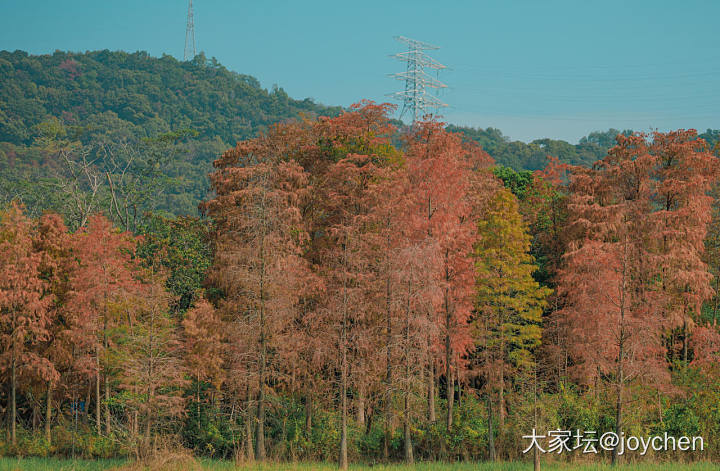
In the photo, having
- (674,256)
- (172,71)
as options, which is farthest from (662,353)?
(172,71)

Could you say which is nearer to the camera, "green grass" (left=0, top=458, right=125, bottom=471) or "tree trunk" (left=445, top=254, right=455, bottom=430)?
"green grass" (left=0, top=458, right=125, bottom=471)

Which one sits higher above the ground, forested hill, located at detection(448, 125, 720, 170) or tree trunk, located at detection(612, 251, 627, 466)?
forested hill, located at detection(448, 125, 720, 170)

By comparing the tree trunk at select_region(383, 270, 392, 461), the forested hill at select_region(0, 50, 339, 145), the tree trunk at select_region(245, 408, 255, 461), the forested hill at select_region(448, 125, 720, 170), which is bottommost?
the tree trunk at select_region(245, 408, 255, 461)

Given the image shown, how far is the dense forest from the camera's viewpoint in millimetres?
26062

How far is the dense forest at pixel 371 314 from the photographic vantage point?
26062mm

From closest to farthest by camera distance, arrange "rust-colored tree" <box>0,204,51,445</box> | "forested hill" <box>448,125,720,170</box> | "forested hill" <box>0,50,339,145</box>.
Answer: "rust-colored tree" <box>0,204,51,445</box>
"forested hill" <box>448,125,720,170</box>
"forested hill" <box>0,50,339,145</box>

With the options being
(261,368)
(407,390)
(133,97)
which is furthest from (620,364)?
(133,97)

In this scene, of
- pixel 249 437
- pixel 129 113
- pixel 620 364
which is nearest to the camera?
pixel 620 364

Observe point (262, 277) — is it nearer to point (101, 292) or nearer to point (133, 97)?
point (101, 292)

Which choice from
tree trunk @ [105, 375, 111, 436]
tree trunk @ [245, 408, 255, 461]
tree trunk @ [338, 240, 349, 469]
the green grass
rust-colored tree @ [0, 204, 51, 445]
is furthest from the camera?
rust-colored tree @ [0, 204, 51, 445]

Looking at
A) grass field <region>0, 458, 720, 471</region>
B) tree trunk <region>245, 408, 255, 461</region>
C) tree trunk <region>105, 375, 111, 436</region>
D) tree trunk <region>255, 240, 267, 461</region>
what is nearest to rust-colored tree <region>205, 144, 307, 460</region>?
tree trunk <region>255, 240, 267, 461</region>

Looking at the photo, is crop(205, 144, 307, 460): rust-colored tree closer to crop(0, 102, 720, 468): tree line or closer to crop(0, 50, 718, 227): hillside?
crop(0, 102, 720, 468): tree line

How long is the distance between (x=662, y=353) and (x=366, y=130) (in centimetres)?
1794

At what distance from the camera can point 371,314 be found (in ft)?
88.5
